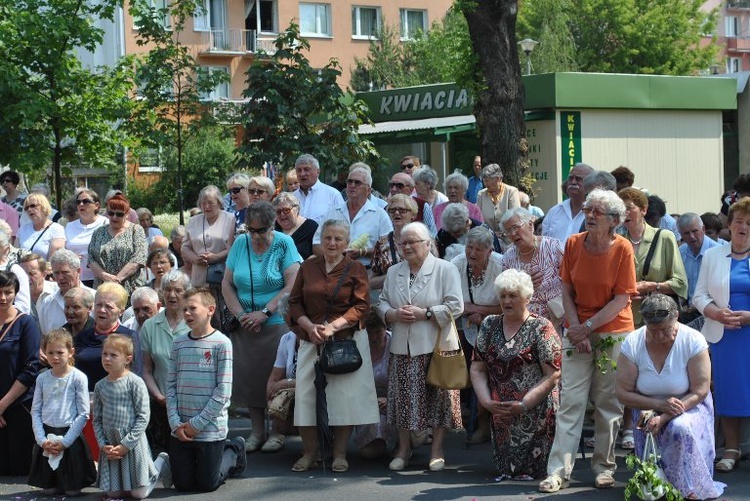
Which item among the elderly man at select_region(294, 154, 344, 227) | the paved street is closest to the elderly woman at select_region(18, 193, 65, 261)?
the elderly man at select_region(294, 154, 344, 227)

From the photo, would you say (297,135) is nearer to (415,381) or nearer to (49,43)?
(49,43)

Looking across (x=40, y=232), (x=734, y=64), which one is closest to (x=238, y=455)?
(x=40, y=232)

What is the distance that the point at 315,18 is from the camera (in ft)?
158

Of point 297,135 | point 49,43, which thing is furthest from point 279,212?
point 49,43

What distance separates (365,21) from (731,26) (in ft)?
117

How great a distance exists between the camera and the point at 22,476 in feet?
29.7

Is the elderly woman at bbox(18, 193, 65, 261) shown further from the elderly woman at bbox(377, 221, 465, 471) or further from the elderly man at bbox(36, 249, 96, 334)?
the elderly woman at bbox(377, 221, 465, 471)

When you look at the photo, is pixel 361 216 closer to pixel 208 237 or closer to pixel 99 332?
pixel 208 237

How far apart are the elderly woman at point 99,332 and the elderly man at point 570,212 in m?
3.81

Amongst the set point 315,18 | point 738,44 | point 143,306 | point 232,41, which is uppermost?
point 738,44

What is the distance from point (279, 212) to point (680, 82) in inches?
539

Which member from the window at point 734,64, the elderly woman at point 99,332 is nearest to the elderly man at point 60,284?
the elderly woman at point 99,332

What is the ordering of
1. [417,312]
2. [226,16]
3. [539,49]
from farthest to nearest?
[226,16], [539,49], [417,312]

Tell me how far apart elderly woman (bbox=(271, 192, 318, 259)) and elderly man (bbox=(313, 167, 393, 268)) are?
0.09 meters
